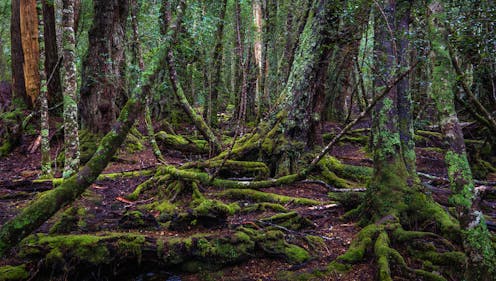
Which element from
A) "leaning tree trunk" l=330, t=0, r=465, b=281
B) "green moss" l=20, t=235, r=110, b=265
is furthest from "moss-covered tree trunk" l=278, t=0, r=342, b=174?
"green moss" l=20, t=235, r=110, b=265

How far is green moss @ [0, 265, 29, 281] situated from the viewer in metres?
3.64

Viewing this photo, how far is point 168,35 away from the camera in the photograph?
3771 millimetres

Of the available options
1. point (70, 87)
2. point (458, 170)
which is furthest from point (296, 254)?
point (70, 87)

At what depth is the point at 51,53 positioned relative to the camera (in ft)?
44.1

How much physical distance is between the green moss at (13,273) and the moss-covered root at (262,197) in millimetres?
3826

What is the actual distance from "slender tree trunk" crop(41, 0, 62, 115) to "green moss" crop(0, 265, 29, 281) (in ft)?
37.4

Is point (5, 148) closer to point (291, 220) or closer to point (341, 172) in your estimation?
point (291, 220)

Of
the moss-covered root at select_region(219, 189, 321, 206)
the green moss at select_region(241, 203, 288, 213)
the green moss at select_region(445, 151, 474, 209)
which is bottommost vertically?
the green moss at select_region(241, 203, 288, 213)

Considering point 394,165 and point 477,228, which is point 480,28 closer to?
point 394,165

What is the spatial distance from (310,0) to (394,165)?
6.67 m

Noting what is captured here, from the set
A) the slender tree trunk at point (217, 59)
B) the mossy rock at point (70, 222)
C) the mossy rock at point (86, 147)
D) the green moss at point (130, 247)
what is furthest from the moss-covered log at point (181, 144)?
the green moss at point (130, 247)

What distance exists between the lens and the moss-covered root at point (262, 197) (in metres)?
6.64

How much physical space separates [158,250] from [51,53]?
12344 millimetres

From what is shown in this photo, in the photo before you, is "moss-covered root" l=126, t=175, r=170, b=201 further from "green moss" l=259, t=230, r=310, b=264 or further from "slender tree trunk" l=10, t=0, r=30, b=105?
"slender tree trunk" l=10, t=0, r=30, b=105
